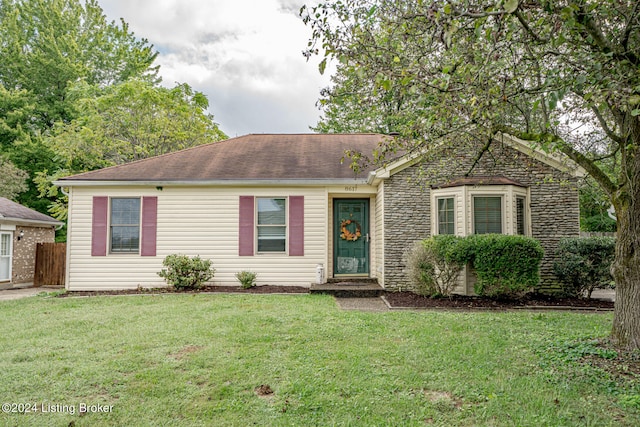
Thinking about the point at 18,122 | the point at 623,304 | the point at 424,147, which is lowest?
the point at 623,304

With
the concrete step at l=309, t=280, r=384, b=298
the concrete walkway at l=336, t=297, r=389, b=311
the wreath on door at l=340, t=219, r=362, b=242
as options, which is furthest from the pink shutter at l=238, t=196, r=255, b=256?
the concrete walkway at l=336, t=297, r=389, b=311

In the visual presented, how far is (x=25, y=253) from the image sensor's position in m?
12.1

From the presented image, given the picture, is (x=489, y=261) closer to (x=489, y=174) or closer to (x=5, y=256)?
(x=489, y=174)

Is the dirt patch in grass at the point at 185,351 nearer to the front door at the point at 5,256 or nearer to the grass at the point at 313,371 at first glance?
the grass at the point at 313,371

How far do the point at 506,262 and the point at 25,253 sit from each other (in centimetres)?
1418

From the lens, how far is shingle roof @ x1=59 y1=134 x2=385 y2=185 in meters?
9.57

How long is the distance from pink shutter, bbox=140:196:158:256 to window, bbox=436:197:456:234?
706cm

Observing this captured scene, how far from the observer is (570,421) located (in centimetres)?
269

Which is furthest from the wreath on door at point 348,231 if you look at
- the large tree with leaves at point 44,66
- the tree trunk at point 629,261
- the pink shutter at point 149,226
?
the large tree with leaves at point 44,66

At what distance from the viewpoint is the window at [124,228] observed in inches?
374

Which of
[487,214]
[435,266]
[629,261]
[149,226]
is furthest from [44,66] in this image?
[629,261]

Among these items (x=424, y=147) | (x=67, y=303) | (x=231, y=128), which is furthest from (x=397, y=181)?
(x=231, y=128)

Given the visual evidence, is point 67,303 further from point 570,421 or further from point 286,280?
point 570,421

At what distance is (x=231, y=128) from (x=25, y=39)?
1204cm
